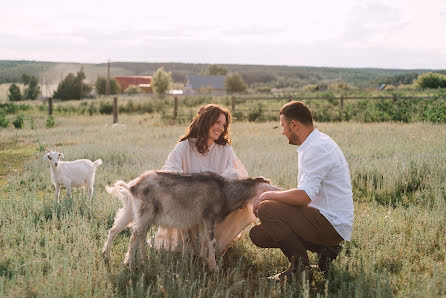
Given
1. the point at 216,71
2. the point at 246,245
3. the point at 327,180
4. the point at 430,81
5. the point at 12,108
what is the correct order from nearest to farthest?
the point at 327,180
the point at 246,245
the point at 12,108
the point at 430,81
the point at 216,71

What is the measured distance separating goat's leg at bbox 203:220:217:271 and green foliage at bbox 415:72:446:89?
1358 inches

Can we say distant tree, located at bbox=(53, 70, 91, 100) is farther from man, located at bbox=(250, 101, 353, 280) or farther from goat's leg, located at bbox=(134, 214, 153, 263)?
man, located at bbox=(250, 101, 353, 280)

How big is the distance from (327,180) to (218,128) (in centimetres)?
178

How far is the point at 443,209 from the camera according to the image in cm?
641

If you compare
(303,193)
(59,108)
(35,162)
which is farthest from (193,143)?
(59,108)

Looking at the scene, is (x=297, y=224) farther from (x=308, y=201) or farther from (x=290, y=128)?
(x=290, y=128)

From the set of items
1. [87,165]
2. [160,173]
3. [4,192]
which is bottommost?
[4,192]

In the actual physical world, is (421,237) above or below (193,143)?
below

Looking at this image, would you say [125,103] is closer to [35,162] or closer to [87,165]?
[35,162]

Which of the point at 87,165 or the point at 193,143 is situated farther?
the point at 87,165

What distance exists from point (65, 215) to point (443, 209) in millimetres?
5797

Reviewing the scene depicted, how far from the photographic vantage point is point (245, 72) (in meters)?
156

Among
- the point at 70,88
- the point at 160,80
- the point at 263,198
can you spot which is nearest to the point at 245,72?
the point at 160,80

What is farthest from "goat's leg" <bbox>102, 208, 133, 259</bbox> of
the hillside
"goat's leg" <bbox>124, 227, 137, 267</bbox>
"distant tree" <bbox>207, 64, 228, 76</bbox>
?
"distant tree" <bbox>207, 64, 228, 76</bbox>
